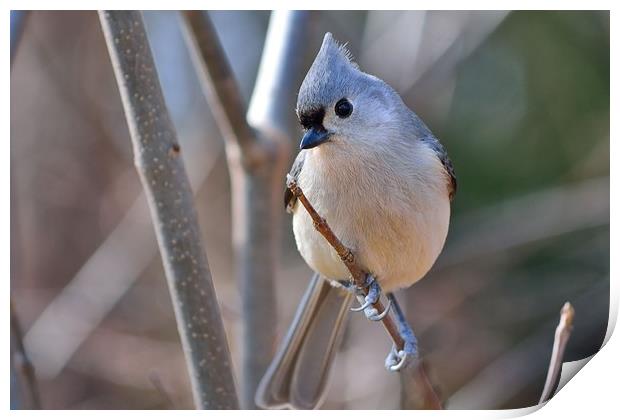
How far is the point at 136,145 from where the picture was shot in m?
0.99

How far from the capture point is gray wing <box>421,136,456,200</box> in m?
1.04

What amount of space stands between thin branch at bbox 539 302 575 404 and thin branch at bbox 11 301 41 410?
2.25ft

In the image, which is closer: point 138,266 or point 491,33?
point 491,33

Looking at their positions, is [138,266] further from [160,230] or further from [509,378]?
[509,378]

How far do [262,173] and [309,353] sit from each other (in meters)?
0.36

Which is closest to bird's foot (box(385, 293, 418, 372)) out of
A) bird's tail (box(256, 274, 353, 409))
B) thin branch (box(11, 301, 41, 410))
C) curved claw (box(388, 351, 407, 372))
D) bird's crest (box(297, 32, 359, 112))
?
curved claw (box(388, 351, 407, 372))

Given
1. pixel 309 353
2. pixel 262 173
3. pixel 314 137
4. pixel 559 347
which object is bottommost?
pixel 309 353

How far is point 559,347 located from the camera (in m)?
0.93

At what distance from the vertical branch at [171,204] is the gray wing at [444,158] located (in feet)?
1.10

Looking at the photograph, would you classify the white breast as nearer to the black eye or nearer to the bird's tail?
the black eye

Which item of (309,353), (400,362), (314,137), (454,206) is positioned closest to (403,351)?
(400,362)

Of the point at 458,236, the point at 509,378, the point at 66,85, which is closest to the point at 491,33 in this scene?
the point at 458,236

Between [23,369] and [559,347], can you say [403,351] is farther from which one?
[23,369]
